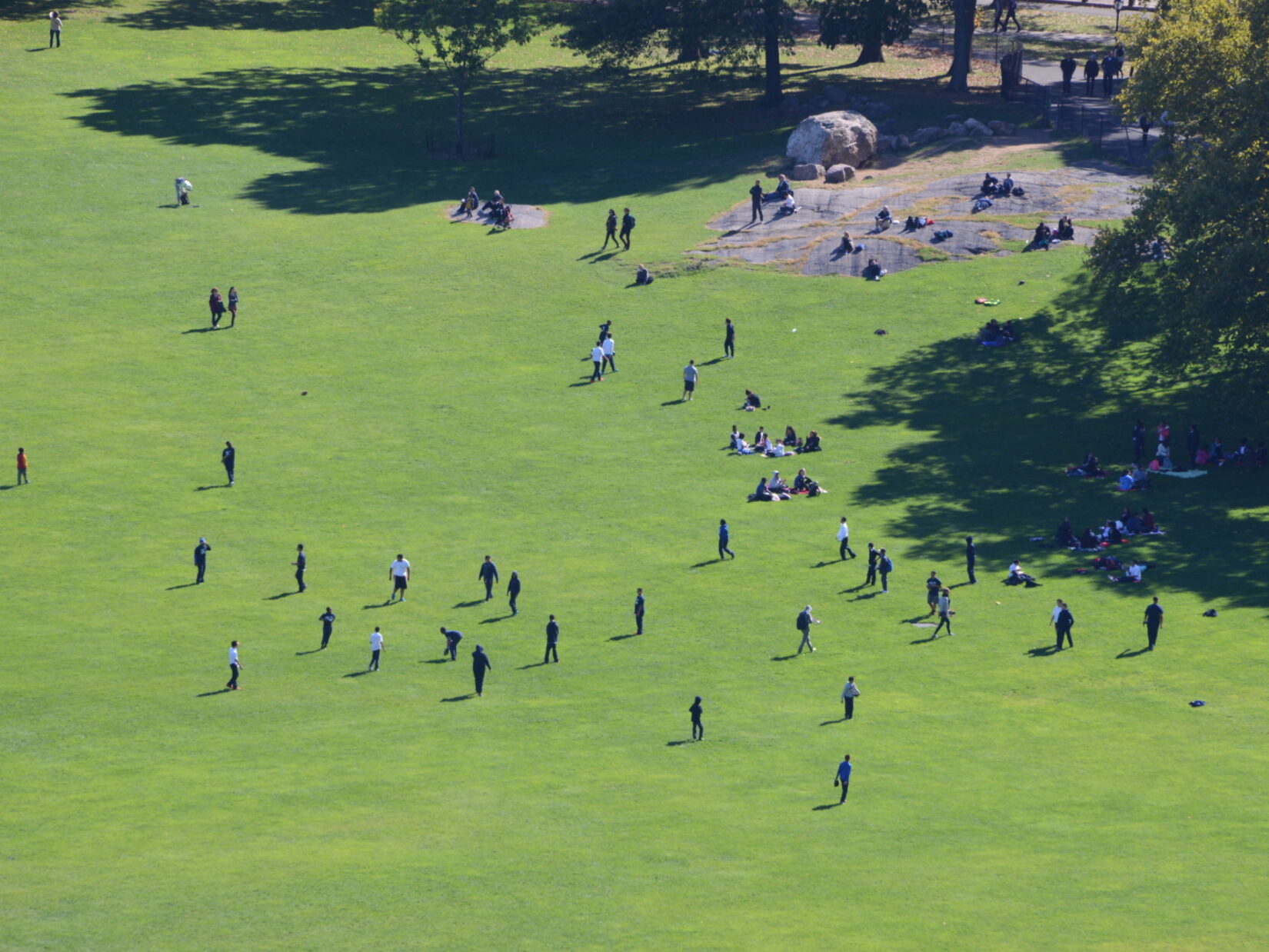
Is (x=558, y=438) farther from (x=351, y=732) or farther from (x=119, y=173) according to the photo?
(x=119, y=173)

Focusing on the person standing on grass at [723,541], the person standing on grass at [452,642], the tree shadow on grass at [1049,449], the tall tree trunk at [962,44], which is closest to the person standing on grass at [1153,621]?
the tree shadow on grass at [1049,449]

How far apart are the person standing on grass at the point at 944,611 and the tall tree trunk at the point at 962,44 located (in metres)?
64.0

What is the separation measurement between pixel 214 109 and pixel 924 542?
6511 centimetres

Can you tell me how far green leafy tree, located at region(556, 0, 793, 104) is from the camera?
96000 mm

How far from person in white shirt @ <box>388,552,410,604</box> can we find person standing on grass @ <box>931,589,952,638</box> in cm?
1704

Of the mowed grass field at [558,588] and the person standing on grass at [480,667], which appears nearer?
the mowed grass field at [558,588]

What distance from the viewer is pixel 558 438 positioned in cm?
6162

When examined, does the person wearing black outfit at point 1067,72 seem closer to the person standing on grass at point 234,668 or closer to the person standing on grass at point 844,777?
the person standing on grass at point 844,777

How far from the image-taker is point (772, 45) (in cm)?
9900

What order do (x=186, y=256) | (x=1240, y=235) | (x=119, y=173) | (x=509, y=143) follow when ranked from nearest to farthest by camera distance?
1. (x=1240, y=235)
2. (x=186, y=256)
3. (x=119, y=173)
4. (x=509, y=143)

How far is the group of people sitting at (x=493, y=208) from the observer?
3290 inches

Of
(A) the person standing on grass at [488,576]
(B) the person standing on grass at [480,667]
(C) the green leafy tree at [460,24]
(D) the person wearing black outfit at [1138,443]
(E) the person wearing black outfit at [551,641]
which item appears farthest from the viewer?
(C) the green leafy tree at [460,24]

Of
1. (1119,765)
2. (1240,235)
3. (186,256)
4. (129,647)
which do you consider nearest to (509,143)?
(186,256)

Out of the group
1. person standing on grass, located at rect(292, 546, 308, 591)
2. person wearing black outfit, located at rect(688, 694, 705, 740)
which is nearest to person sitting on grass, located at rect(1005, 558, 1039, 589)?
person wearing black outfit, located at rect(688, 694, 705, 740)
